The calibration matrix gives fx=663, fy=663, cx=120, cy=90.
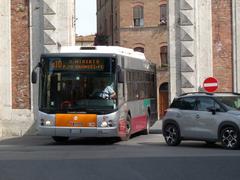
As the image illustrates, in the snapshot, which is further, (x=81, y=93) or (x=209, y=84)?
(x=209, y=84)

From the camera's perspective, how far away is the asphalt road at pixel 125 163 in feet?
43.3

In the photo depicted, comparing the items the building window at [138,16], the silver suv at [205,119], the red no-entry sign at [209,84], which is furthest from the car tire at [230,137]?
the building window at [138,16]

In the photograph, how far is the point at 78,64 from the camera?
22.2 m

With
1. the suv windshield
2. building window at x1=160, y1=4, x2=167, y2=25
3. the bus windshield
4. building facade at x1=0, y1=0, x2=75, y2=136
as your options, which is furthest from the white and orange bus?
building window at x1=160, y1=4, x2=167, y2=25

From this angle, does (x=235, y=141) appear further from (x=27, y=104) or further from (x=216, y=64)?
(x=27, y=104)

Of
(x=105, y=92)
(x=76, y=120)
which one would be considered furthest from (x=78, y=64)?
(x=76, y=120)

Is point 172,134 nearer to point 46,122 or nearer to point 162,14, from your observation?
point 46,122

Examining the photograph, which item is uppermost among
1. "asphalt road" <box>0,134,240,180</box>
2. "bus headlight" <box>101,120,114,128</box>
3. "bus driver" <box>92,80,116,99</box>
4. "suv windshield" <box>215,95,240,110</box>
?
"bus driver" <box>92,80,116,99</box>

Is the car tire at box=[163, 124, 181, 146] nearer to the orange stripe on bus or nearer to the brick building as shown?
the orange stripe on bus

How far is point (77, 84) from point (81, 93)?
352 millimetres

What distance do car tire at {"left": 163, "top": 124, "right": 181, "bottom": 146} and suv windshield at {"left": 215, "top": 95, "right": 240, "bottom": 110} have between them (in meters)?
1.85

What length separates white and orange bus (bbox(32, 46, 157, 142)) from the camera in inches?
854

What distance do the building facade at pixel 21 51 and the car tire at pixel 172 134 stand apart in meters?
9.46

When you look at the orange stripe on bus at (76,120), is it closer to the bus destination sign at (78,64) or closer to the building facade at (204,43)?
the bus destination sign at (78,64)
